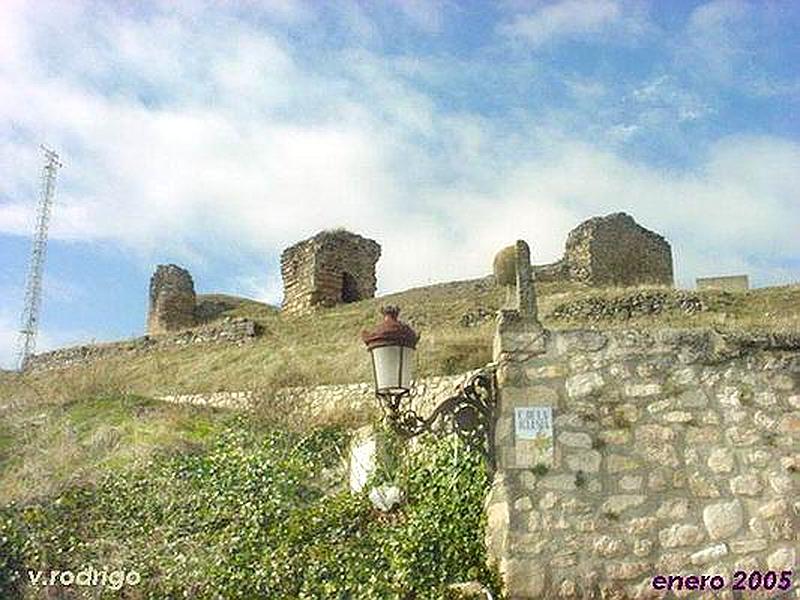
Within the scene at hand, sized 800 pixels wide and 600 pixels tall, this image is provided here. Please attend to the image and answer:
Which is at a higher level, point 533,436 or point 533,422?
point 533,422

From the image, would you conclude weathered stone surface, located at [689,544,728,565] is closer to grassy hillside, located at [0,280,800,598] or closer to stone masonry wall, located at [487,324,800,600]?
stone masonry wall, located at [487,324,800,600]

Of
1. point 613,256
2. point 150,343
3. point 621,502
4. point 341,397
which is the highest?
point 613,256

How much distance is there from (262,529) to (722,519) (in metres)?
3.91

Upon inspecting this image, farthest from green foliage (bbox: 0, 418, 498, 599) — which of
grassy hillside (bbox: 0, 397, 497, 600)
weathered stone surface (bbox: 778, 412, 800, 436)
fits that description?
weathered stone surface (bbox: 778, 412, 800, 436)

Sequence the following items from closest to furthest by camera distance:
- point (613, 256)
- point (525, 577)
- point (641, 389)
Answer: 1. point (525, 577)
2. point (641, 389)
3. point (613, 256)

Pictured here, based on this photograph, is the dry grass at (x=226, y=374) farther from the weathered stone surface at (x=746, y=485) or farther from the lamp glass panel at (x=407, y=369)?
the lamp glass panel at (x=407, y=369)

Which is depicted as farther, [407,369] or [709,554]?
[407,369]

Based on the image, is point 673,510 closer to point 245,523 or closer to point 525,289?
point 525,289

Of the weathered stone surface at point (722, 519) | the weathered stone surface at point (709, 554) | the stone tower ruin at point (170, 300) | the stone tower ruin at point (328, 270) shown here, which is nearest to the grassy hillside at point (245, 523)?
the weathered stone surface at point (709, 554)

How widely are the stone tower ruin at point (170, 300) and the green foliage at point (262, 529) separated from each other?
18.5 meters

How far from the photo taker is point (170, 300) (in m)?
28.2

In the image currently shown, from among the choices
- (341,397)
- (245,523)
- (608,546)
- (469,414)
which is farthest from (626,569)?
(341,397)

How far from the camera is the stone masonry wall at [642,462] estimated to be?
6672mm

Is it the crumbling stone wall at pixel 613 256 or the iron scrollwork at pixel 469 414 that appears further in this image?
the crumbling stone wall at pixel 613 256
